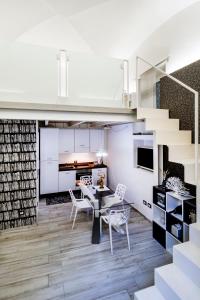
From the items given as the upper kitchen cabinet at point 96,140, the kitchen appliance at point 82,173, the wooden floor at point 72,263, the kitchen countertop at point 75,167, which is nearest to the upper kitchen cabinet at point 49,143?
the kitchen countertop at point 75,167

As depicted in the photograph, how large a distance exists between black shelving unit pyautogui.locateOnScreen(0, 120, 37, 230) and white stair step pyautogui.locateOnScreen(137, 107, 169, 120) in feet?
7.64

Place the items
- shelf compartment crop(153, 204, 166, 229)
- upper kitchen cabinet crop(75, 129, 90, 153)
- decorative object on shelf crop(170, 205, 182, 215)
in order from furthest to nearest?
1. upper kitchen cabinet crop(75, 129, 90, 153)
2. shelf compartment crop(153, 204, 166, 229)
3. decorative object on shelf crop(170, 205, 182, 215)

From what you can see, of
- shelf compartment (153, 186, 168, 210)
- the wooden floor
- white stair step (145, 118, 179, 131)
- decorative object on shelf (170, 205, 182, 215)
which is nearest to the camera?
the wooden floor

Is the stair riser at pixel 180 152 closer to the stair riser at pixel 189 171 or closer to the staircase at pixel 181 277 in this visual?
the stair riser at pixel 189 171

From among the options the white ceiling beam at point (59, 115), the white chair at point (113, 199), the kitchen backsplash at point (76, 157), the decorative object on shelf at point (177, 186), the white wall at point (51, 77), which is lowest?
the white chair at point (113, 199)

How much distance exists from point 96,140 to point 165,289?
17.7 ft

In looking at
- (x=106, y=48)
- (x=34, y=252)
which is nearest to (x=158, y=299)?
(x=34, y=252)

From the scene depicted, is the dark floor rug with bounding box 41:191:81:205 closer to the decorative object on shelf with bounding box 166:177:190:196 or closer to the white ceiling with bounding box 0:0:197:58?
the decorative object on shelf with bounding box 166:177:190:196

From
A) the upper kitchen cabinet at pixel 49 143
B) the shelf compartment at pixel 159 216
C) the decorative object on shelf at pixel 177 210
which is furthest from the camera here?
the upper kitchen cabinet at pixel 49 143

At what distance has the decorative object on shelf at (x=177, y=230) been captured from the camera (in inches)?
117

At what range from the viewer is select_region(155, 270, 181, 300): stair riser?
1812 millimetres

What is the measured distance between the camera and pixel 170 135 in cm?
288

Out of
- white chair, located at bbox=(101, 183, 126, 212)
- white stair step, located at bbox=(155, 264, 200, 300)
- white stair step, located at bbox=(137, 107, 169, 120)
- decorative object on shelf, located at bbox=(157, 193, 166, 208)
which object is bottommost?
white stair step, located at bbox=(155, 264, 200, 300)

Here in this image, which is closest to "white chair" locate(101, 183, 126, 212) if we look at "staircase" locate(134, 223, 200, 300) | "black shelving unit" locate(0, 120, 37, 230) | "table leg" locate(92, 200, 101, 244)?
"table leg" locate(92, 200, 101, 244)
